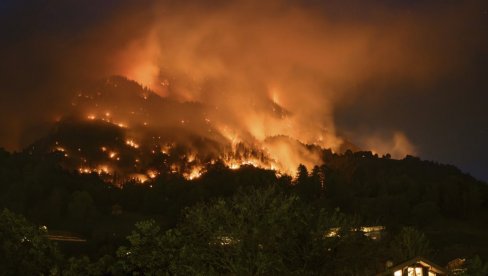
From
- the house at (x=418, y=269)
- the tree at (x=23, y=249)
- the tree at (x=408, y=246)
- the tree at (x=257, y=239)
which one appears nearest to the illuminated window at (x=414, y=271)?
the house at (x=418, y=269)

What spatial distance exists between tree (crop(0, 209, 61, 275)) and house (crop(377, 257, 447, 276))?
25.6 meters

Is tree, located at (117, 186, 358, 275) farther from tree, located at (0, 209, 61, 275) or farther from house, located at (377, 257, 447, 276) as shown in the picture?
tree, located at (0, 209, 61, 275)

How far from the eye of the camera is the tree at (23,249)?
146 feet

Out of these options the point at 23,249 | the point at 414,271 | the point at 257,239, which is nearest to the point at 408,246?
the point at 414,271

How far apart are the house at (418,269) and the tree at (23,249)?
25.6 metres

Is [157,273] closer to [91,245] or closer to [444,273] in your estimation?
[444,273]

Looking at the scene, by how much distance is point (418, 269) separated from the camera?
48812 mm

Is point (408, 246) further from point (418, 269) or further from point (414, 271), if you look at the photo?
point (414, 271)

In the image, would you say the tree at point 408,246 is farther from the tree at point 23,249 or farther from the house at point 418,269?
the tree at point 23,249

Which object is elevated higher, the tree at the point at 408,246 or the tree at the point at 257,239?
the tree at the point at 408,246

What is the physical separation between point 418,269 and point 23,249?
99.8 feet

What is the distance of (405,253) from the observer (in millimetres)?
66625

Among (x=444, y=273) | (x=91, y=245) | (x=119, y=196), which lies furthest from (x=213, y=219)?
(x=119, y=196)

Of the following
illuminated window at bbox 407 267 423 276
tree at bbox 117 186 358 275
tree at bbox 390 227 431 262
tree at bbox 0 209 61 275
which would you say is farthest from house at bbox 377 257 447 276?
tree at bbox 0 209 61 275
